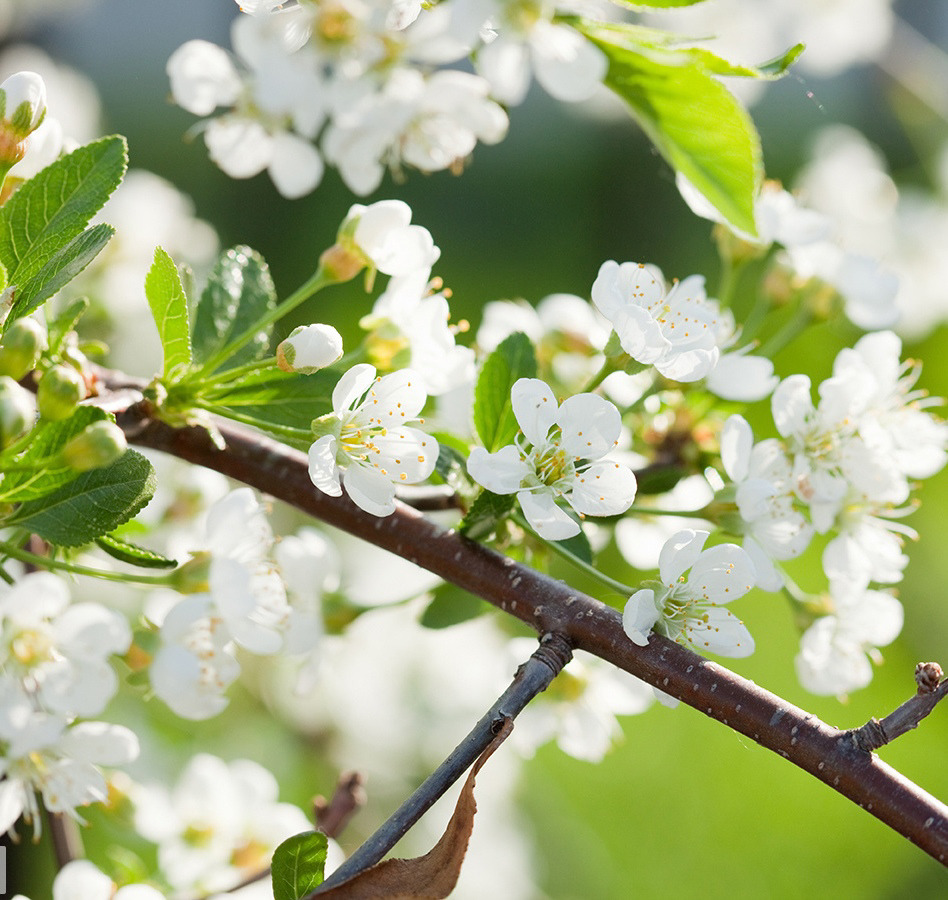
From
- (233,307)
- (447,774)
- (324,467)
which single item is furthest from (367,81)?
(447,774)

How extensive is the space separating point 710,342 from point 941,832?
0.65ft

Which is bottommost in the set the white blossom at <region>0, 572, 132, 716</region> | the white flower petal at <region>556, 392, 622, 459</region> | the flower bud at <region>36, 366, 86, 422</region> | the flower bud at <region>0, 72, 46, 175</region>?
the white blossom at <region>0, 572, 132, 716</region>

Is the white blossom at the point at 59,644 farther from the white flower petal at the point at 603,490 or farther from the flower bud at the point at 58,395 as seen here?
the white flower petal at the point at 603,490

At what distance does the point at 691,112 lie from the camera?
1.55 ft

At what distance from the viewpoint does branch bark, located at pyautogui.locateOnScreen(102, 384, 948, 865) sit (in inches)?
14.5

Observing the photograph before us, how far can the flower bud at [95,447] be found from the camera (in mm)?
360

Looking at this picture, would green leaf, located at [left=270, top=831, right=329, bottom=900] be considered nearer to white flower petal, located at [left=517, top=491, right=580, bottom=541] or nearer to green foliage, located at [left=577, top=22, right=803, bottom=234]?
white flower petal, located at [left=517, top=491, right=580, bottom=541]

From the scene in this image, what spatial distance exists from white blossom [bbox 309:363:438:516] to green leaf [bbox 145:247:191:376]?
0.07 metres

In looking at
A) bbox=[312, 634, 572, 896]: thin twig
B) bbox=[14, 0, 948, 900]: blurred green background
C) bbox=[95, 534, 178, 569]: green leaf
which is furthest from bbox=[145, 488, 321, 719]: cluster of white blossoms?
bbox=[14, 0, 948, 900]: blurred green background

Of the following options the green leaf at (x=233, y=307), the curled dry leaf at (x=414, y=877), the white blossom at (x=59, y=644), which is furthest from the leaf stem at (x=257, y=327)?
the curled dry leaf at (x=414, y=877)

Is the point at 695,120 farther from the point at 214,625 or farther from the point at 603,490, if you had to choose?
the point at 214,625

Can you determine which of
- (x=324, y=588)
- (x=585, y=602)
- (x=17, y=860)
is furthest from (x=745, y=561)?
(x=17, y=860)

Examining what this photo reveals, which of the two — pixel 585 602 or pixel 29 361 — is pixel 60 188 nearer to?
pixel 29 361

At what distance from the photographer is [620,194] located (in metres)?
3.01
